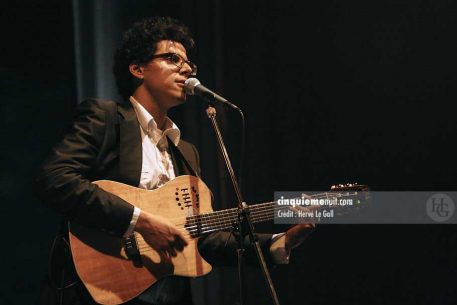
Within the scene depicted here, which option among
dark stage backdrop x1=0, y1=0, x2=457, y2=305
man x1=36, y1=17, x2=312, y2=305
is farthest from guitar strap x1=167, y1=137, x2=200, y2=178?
dark stage backdrop x1=0, y1=0, x2=457, y2=305

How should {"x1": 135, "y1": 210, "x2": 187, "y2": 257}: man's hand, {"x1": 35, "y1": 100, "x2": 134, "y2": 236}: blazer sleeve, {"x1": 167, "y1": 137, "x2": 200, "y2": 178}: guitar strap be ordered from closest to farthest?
{"x1": 35, "y1": 100, "x2": 134, "y2": 236}: blazer sleeve
{"x1": 135, "y1": 210, "x2": 187, "y2": 257}: man's hand
{"x1": 167, "y1": 137, "x2": 200, "y2": 178}: guitar strap

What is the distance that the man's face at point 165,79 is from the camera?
101 inches

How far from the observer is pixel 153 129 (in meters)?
2.55

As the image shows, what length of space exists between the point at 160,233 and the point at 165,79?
765mm

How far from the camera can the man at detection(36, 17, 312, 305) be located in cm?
210

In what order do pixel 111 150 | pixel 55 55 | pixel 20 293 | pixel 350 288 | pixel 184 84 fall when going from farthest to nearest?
pixel 350 288, pixel 55 55, pixel 20 293, pixel 184 84, pixel 111 150

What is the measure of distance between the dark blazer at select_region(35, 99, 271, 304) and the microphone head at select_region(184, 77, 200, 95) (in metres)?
0.28

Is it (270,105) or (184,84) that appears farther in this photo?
(270,105)

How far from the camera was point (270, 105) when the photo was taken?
3.64 meters

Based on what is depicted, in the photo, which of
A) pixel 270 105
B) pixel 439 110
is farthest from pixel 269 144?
pixel 439 110

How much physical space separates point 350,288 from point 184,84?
1810 millimetres

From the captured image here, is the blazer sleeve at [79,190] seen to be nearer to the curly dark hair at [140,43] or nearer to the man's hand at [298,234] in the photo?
the curly dark hair at [140,43]

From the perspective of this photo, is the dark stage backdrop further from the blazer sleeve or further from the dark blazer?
the blazer sleeve

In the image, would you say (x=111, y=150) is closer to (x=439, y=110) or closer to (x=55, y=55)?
(x=55, y=55)
